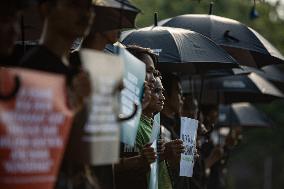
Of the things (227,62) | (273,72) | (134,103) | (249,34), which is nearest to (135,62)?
(134,103)

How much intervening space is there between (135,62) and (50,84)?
57.1 inches

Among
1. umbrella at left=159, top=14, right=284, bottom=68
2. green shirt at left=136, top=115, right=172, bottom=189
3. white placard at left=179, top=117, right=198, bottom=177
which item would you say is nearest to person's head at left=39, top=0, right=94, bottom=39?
green shirt at left=136, top=115, right=172, bottom=189

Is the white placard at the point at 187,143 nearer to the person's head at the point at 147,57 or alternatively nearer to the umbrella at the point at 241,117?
the person's head at the point at 147,57

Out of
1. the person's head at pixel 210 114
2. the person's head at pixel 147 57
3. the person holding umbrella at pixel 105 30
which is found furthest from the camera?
the person's head at pixel 210 114

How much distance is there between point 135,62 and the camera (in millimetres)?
6398

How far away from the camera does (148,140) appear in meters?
7.94

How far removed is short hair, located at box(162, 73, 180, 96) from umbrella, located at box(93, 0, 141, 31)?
10.4 ft

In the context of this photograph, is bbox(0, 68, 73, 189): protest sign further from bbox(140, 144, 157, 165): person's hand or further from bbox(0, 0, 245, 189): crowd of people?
bbox(140, 144, 157, 165): person's hand

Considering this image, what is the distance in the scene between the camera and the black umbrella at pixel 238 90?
13966 millimetres

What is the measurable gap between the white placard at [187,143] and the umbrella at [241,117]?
7728 millimetres

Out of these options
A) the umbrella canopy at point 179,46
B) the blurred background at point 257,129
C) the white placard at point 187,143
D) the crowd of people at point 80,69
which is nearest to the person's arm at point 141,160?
the crowd of people at point 80,69

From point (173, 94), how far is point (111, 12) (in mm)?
3363

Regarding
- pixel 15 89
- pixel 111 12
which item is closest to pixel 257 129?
pixel 111 12

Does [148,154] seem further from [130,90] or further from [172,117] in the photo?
[172,117]
